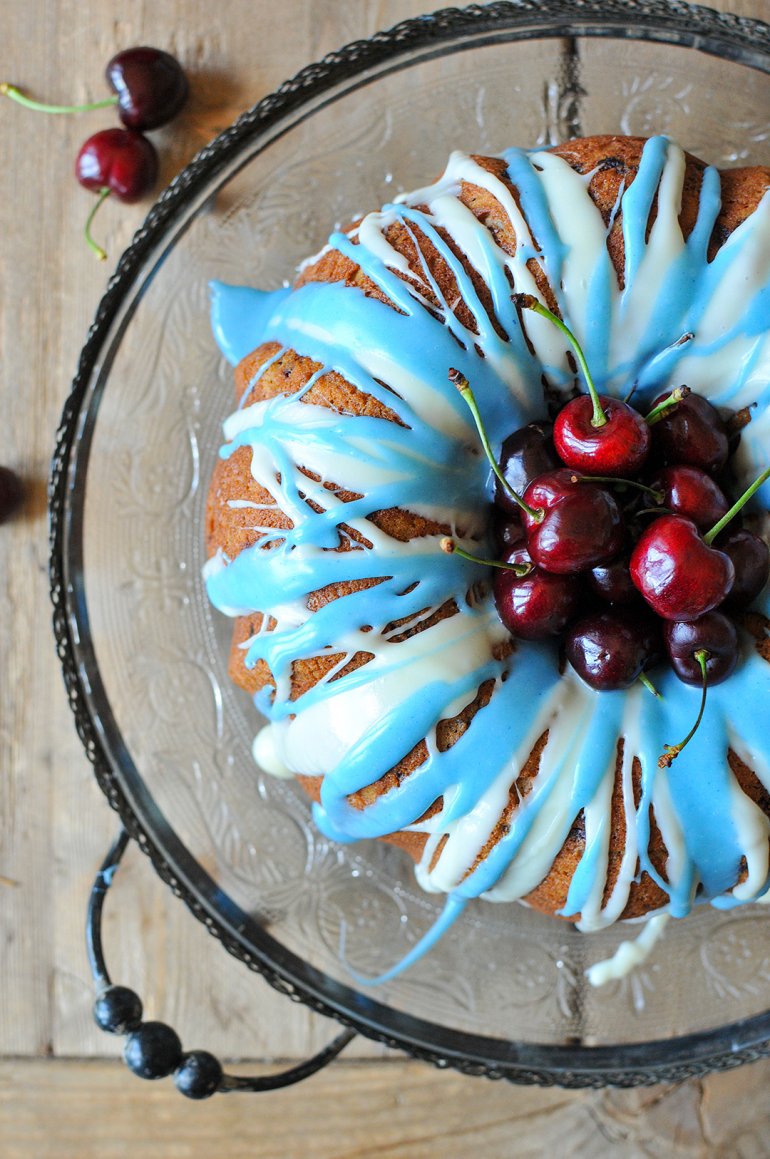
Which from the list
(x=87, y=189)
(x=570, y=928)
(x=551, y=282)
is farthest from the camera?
(x=87, y=189)

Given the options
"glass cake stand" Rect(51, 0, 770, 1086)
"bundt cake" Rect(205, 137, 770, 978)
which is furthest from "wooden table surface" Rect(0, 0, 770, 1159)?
"bundt cake" Rect(205, 137, 770, 978)

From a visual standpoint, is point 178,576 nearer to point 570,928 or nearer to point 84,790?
point 84,790

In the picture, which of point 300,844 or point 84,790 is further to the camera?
point 84,790

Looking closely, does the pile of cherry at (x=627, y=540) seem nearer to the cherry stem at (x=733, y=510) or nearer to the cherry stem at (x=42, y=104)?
the cherry stem at (x=733, y=510)

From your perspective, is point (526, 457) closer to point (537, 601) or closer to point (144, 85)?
point (537, 601)

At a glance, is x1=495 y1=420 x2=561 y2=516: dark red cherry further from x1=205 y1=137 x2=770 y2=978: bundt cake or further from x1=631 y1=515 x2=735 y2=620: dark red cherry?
x1=631 y1=515 x2=735 y2=620: dark red cherry

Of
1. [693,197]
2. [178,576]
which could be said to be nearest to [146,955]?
[178,576]

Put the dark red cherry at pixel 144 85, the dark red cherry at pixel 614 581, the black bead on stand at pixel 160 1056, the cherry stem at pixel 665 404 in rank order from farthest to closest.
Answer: the dark red cherry at pixel 144 85
the black bead on stand at pixel 160 1056
the dark red cherry at pixel 614 581
the cherry stem at pixel 665 404

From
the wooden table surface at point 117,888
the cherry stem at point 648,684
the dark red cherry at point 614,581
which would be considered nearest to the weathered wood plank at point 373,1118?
the wooden table surface at point 117,888
